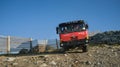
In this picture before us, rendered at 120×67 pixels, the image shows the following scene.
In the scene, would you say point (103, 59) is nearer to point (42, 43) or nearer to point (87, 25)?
point (87, 25)

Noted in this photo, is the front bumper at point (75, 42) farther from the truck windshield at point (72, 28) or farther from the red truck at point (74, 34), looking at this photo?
the truck windshield at point (72, 28)

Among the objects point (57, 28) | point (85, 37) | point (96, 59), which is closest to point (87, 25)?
point (85, 37)

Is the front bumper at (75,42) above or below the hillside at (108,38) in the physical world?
below

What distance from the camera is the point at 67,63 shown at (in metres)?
12.4

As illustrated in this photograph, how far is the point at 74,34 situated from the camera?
57.3 ft

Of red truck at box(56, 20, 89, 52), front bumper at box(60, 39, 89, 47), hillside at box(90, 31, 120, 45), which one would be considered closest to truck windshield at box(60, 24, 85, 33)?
red truck at box(56, 20, 89, 52)

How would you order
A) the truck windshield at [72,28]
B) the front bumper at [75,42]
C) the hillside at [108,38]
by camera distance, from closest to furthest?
the front bumper at [75,42]
the truck windshield at [72,28]
the hillside at [108,38]

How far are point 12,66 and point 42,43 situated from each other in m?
17.3

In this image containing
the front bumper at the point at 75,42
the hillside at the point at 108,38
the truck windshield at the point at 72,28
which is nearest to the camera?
the front bumper at the point at 75,42

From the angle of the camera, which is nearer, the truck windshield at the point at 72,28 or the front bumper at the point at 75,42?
the front bumper at the point at 75,42

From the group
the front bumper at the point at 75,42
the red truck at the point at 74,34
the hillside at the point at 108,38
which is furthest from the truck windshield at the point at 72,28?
the hillside at the point at 108,38

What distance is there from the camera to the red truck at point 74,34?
1728 cm

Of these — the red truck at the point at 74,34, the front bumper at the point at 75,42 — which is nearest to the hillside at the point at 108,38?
the red truck at the point at 74,34

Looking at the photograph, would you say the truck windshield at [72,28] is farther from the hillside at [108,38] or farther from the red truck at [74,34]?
the hillside at [108,38]
